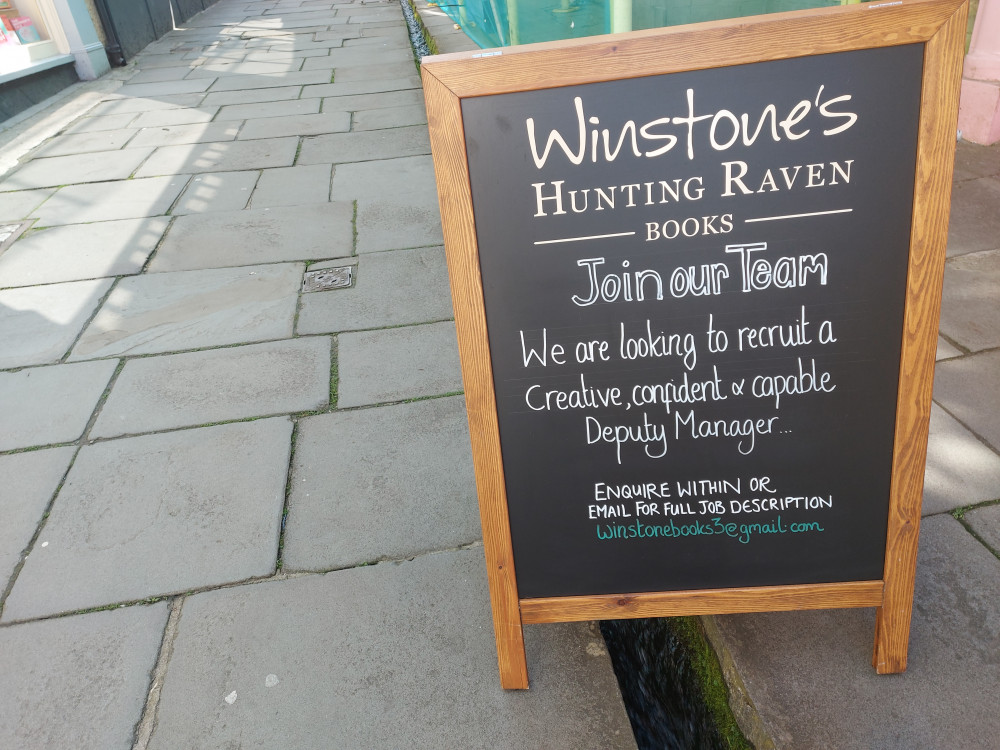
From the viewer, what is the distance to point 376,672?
1.94m

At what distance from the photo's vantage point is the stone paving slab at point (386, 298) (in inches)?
143

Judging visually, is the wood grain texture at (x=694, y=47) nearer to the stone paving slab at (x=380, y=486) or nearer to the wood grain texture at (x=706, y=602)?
the wood grain texture at (x=706, y=602)

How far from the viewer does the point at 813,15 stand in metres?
1.36

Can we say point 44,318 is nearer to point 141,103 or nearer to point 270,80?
point 141,103

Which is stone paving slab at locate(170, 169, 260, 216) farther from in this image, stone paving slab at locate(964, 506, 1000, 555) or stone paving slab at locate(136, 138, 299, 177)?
stone paving slab at locate(964, 506, 1000, 555)

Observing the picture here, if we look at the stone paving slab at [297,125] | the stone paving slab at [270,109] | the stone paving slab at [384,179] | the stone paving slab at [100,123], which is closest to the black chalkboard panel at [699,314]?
the stone paving slab at [384,179]

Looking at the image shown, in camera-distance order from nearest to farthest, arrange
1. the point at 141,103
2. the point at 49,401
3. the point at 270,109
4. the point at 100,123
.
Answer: the point at 49,401 < the point at 100,123 < the point at 270,109 < the point at 141,103

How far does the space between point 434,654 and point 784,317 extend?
1195mm

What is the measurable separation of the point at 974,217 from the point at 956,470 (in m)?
2.25

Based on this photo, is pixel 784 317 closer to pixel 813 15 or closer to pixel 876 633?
pixel 813 15

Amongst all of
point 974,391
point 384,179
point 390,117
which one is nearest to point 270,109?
point 390,117

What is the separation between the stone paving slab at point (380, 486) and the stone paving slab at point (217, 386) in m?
0.27

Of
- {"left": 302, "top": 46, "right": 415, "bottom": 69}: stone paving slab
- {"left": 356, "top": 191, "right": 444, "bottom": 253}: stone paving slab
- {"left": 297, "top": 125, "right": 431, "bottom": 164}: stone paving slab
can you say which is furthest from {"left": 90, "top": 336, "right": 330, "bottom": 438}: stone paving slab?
{"left": 302, "top": 46, "right": 415, "bottom": 69}: stone paving slab

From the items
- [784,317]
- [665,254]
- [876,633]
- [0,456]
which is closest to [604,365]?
[665,254]
